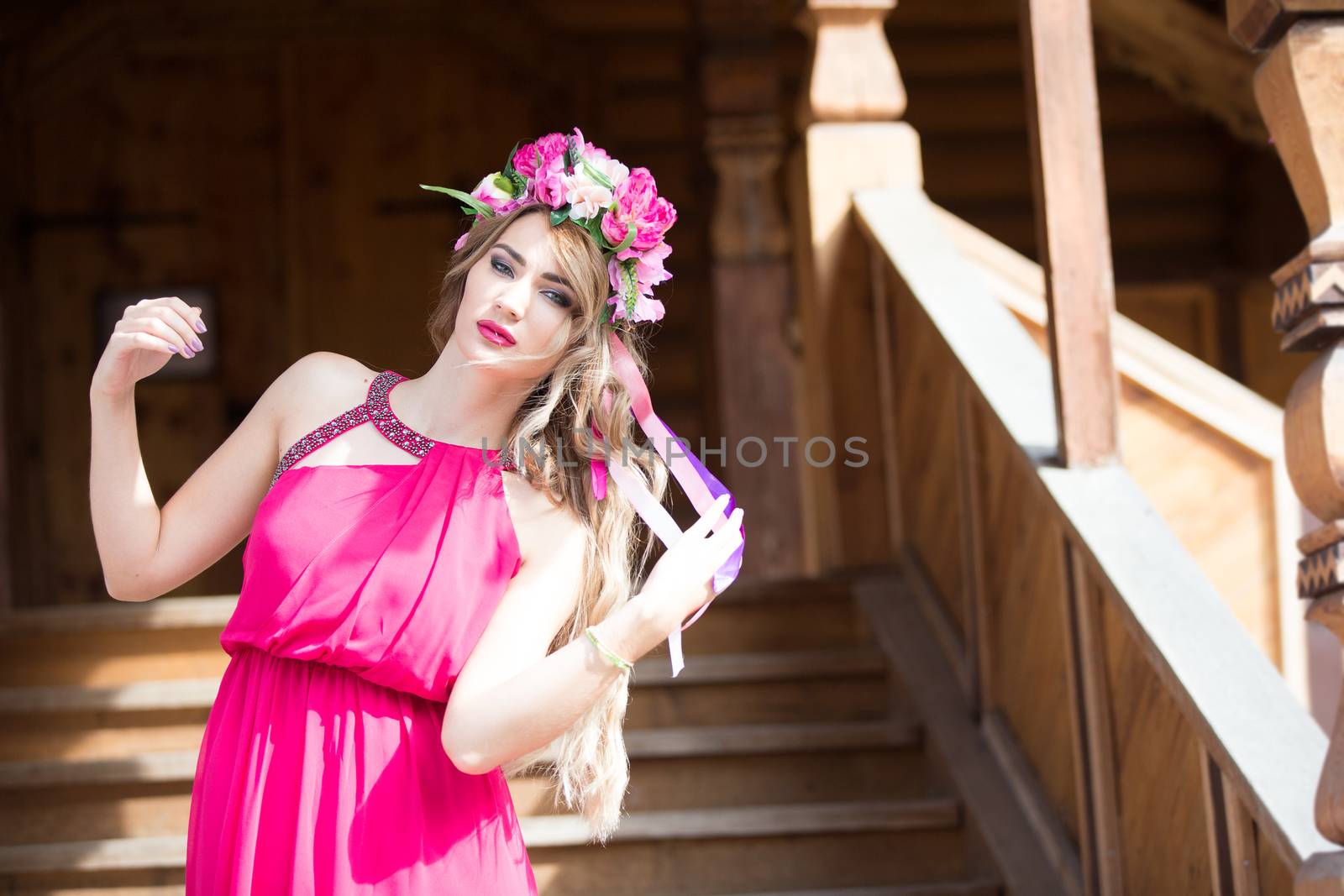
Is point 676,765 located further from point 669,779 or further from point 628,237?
point 628,237

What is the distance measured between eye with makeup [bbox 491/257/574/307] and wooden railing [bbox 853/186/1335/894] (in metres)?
1.01

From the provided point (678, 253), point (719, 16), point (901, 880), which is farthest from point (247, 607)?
point (678, 253)

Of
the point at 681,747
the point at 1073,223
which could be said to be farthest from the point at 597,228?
the point at 681,747

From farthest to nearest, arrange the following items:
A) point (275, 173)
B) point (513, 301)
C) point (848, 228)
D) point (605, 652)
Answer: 1. point (275, 173)
2. point (848, 228)
3. point (513, 301)
4. point (605, 652)

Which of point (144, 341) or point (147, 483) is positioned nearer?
point (144, 341)

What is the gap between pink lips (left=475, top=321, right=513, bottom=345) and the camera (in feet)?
6.50

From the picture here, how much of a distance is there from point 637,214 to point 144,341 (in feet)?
2.18

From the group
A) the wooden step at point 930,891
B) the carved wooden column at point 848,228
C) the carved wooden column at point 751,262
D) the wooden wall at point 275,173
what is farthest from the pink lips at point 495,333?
the wooden wall at point 275,173

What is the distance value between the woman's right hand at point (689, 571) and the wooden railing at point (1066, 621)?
2.69 ft

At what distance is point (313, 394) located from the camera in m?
2.03

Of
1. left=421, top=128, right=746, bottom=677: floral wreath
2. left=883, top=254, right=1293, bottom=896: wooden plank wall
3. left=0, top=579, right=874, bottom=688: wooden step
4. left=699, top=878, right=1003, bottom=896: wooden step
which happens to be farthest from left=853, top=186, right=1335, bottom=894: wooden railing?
left=0, top=579, right=874, bottom=688: wooden step

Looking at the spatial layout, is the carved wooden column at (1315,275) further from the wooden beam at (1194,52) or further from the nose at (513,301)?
the wooden beam at (1194,52)

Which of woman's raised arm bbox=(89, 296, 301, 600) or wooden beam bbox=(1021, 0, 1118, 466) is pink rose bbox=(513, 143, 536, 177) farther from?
wooden beam bbox=(1021, 0, 1118, 466)

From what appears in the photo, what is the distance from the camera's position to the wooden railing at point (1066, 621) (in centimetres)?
217
